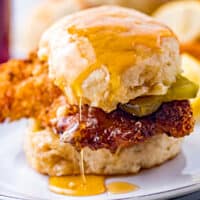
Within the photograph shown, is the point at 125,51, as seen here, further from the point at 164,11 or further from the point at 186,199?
the point at 164,11

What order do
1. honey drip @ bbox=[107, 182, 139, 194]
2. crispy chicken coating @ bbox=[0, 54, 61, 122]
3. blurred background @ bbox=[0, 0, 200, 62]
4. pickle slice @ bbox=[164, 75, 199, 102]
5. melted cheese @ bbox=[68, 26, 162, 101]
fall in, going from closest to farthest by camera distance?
melted cheese @ bbox=[68, 26, 162, 101], honey drip @ bbox=[107, 182, 139, 194], pickle slice @ bbox=[164, 75, 199, 102], crispy chicken coating @ bbox=[0, 54, 61, 122], blurred background @ bbox=[0, 0, 200, 62]

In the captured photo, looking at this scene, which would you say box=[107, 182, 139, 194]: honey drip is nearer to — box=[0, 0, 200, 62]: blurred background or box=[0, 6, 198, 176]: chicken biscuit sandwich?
box=[0, 6, 198, 176]: chicken biscuit sandwich

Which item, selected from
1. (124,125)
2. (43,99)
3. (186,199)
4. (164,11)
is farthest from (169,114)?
(164,11)

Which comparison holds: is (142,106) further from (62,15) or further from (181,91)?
(62,15)

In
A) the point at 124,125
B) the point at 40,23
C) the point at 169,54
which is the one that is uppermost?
the point at 169,54

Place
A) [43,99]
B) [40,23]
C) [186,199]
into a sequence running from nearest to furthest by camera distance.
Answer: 1. [186,199]
2. [43,99]
3. [40,23]

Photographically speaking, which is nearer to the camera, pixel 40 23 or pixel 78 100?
pixel 78 100

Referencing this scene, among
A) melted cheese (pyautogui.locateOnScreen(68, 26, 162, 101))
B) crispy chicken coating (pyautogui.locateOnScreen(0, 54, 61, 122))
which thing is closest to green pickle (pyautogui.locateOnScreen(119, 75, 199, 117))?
melted cheese (pyautogui.locateOnScreen(68, 26, 162, 101))

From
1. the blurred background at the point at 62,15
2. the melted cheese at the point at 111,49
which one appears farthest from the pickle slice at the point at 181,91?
the blurred background at the point at 62,15
